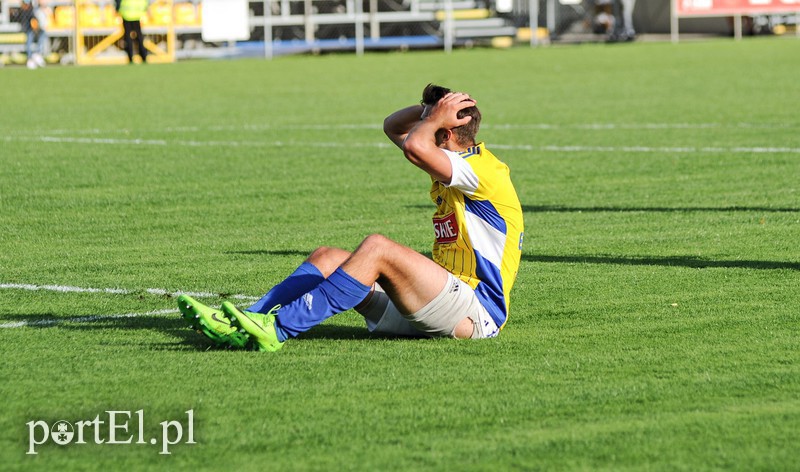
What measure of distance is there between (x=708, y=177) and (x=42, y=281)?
7378 mm

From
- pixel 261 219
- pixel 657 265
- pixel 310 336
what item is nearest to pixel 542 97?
pixel 261 219

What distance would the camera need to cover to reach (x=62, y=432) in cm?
521

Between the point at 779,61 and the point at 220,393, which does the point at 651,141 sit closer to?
the point at 220,393

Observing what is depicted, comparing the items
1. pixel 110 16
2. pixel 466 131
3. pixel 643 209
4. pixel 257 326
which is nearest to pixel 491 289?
pixel 466 131

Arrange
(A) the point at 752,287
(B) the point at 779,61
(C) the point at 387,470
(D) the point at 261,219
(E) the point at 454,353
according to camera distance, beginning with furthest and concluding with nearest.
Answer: (B) the point at 779,61 → (D) the point at 261,219 → (A) the point at 752,287 → (E) the point at 454,353 → (C) the point at 387,470

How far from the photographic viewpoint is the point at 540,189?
13.4m

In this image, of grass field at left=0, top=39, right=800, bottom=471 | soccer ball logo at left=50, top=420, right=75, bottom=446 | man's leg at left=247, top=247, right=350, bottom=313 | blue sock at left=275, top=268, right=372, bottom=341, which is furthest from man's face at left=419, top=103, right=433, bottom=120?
soccer ball logo at left=50, top=420, right=75, bottom=446

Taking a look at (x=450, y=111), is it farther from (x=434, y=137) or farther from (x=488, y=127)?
(x=488, y=127)

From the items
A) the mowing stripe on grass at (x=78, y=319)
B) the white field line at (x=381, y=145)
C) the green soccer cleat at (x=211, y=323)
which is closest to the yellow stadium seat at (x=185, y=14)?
the white field line at (x=381, y=145)

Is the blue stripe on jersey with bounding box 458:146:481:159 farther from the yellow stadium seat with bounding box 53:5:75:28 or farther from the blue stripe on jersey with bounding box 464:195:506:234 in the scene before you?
the yellow stadium seat with bounding box 53:5:75:28

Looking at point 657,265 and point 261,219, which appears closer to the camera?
point 657,265

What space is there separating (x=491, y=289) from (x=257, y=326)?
3.98 feet

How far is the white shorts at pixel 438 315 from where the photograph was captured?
6676mm

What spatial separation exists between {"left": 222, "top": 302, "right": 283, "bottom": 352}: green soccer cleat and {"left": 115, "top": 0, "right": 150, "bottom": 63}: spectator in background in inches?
1214
